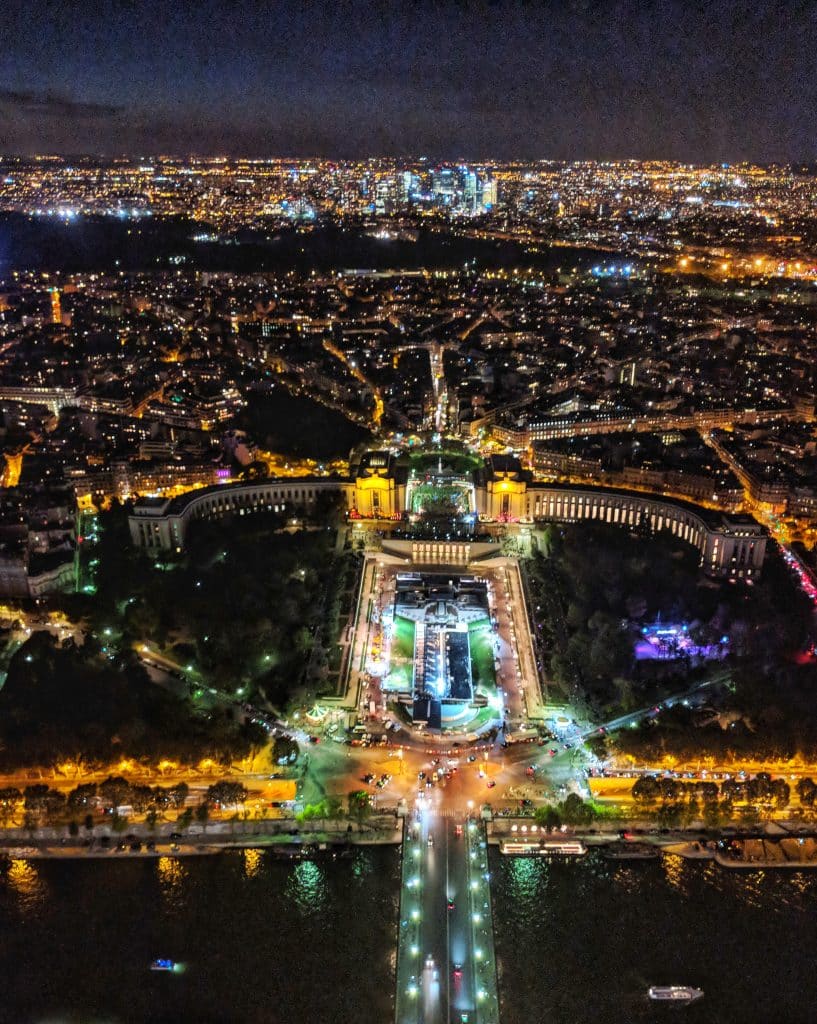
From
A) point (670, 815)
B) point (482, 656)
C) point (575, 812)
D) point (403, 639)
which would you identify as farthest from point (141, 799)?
point (670, 815)

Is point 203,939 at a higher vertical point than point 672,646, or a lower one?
lower

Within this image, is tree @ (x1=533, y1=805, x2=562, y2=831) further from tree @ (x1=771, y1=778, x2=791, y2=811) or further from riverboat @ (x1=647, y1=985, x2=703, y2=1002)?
tree @ (x1=771, y1=778, x2=791, y2=811)

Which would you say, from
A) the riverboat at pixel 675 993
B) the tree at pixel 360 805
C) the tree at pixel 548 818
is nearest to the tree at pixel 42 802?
the tree at pixel 360 805

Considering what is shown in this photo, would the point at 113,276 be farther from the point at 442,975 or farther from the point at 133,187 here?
the point at 442,975

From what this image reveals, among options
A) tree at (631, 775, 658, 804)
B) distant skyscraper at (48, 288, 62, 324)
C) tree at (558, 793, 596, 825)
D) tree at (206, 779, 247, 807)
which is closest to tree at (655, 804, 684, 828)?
tree at (631, 775, 658, 804)

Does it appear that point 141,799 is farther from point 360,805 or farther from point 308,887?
point 360,805

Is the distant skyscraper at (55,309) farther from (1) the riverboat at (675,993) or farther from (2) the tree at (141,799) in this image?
(1) the riverboat at (675,993)

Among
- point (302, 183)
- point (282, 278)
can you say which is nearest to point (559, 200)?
point (302, 183)
